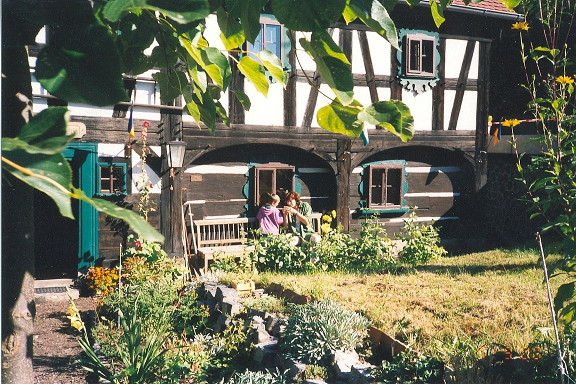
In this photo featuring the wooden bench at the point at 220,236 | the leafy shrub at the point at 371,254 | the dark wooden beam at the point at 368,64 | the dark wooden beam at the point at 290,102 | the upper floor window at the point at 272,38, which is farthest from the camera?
the dark wooden beam at the point at 368,64

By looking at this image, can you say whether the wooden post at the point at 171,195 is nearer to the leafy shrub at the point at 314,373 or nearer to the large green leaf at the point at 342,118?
the leafy shrub at the point at 314,373

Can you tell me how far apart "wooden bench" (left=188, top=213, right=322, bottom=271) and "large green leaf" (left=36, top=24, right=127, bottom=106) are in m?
8.01

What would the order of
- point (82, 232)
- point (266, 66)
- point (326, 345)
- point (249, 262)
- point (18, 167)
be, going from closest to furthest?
point (18, 167), point (266, 66), point (326, 345), point (249, 262), point (82, 232)

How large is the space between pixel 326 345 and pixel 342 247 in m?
4.25

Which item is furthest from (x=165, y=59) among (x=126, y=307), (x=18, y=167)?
(x=126, y=307)

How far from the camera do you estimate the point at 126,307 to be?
6.39 meters

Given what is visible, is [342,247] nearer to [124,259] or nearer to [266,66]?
[124,259]

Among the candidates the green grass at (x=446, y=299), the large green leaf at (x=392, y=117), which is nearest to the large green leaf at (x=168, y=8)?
the large green leaf at (x=392, y=117)

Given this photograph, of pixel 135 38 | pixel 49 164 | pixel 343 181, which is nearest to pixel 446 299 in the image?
pixel 343 181

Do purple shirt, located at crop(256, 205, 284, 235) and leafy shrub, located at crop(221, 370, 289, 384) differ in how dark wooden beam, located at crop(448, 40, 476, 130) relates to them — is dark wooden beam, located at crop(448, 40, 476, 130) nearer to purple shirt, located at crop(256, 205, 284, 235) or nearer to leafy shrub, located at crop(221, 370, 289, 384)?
purple shirt, located at crop(256, 205, 284, 235)

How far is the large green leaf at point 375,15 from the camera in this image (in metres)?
1.20

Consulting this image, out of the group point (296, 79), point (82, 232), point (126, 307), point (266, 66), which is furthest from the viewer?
point (296, 79)

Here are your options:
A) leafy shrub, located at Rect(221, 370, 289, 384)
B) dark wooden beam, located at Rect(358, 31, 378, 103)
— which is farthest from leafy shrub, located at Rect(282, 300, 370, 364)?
dark wooden beam, located at Rect(358, 31, 378, 103)

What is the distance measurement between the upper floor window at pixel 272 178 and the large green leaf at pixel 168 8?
9718 millimetres
